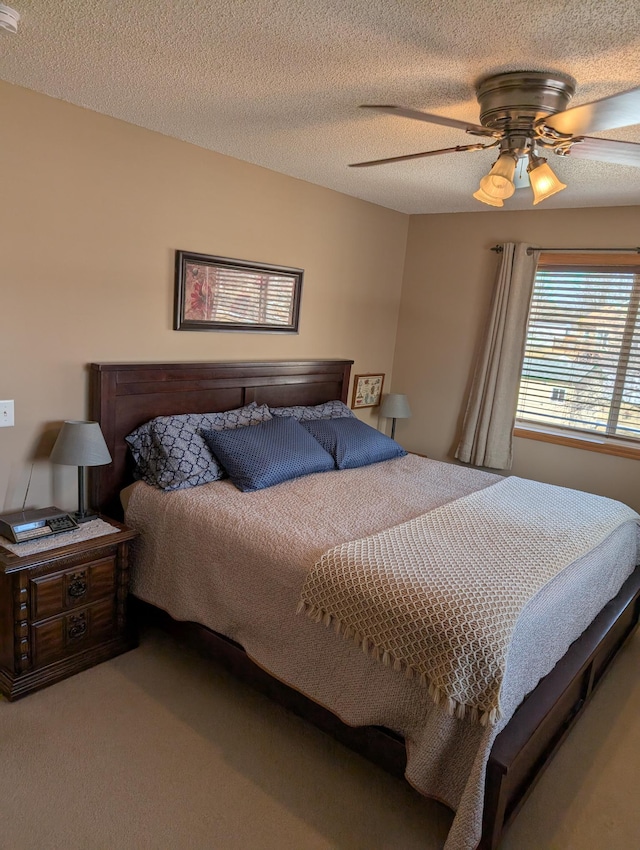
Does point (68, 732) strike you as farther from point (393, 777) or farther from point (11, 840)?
point (393, 777)

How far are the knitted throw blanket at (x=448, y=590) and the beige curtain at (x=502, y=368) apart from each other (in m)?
1.53

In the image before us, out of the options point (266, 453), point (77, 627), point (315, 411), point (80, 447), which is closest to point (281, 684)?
point (77, 627)

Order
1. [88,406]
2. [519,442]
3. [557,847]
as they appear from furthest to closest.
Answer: [519,442], [88,406], [557,847]

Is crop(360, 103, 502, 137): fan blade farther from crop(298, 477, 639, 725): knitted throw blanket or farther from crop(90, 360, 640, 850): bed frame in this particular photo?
crop(90, 360, 640, 850): bed frame

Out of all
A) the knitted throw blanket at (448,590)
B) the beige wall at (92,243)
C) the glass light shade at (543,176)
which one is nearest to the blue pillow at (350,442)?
the beige wall at (92,243)

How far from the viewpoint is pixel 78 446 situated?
8.36ft

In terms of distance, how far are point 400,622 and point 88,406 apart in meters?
1.84

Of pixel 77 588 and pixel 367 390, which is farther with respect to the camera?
pixel 367 390

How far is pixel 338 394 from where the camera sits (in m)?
4.23

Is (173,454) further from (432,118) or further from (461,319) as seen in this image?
(461,319)

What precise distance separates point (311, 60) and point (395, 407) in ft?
9.34

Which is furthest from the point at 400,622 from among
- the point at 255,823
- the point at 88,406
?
the point at 88,406

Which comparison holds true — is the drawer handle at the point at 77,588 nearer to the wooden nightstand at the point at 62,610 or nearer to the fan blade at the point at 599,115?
→ the wooden nightstand at the point at 62,610

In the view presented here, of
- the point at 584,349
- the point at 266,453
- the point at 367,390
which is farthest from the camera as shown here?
the point at 367,390
